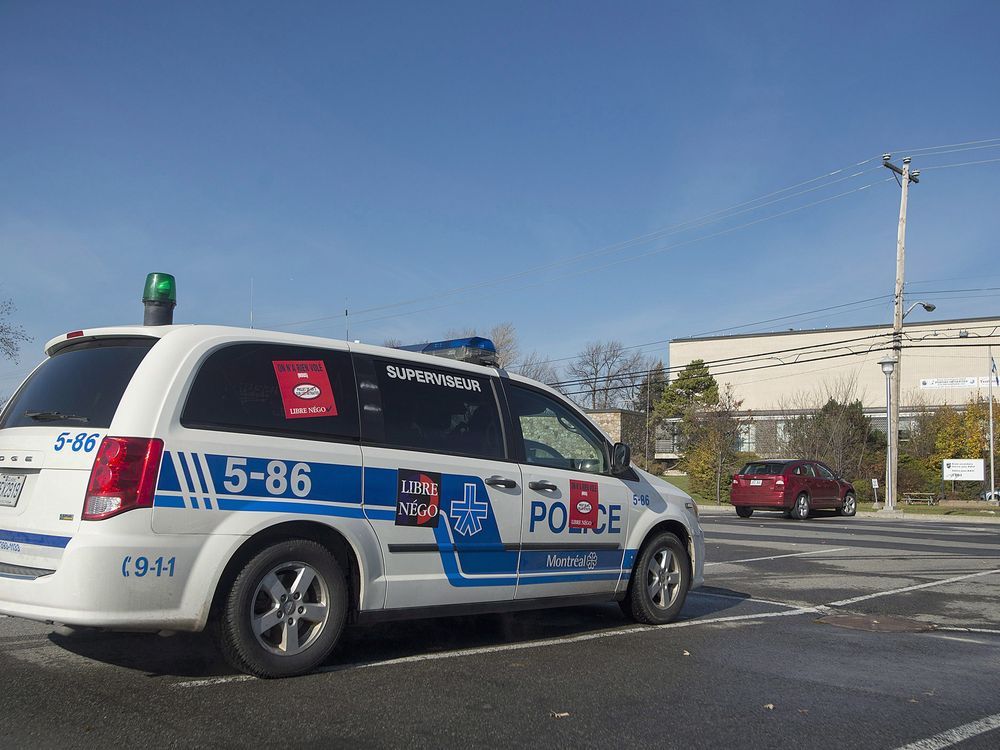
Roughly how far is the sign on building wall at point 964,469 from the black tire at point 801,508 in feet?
40.4

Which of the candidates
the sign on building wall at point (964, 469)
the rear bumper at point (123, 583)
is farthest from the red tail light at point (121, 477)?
the sign on building wall at point (964, 469)

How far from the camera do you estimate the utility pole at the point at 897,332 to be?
2931cm

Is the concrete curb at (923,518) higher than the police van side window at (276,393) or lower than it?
lower

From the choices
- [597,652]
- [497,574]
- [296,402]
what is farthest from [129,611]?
[597,652]

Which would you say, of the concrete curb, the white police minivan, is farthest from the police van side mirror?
the concrete curb

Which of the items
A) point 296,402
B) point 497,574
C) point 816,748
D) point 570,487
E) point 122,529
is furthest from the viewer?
point 570,487

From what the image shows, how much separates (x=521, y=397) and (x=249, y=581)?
2480mm

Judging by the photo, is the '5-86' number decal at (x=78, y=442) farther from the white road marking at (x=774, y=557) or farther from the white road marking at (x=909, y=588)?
the white road marking at (x=774, y=557)

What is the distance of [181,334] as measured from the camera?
474cm

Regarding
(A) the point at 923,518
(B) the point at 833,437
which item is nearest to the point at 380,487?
(A) the point at 923,518

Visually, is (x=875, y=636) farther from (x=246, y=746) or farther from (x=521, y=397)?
(x=246, y=746)

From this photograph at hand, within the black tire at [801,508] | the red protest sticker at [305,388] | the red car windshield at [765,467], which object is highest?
the red protest sticker at [305,388]

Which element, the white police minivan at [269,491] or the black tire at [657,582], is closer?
the white police minivan at [269,491]

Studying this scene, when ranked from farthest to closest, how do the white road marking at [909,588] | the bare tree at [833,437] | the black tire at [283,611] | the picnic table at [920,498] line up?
the bare tree at [833,437] < the picnic table at [920,498] < the white road marking at [909,588] < the black tire at [283,611]
